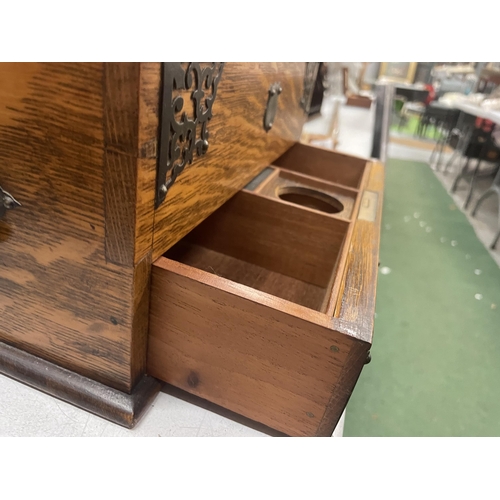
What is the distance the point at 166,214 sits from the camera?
0.49 m

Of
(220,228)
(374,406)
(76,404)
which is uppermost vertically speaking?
(220,228)

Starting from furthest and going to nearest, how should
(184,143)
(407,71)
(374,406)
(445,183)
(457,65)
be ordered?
1. (407,71)
2. (457,65)
3. (445,183)
4. (374,406)
5. (184,143)

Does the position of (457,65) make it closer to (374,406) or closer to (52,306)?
(374,406)

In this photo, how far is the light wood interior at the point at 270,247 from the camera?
774mm

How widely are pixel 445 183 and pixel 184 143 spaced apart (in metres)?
2.79

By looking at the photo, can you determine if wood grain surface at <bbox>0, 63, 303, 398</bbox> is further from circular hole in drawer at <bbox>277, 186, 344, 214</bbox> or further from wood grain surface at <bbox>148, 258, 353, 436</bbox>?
circular hole in drawer at <bbox>277, 186, 344, 214</bbox>

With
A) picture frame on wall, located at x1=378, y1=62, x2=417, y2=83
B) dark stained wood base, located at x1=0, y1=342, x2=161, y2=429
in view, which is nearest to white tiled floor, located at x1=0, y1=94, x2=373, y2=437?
dark stained wood base, located at x1=0, y1=342, x2=161, y2=429

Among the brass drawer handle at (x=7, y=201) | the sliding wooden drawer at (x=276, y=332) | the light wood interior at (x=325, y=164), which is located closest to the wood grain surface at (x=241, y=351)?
the sliding wooden drawer at (x=276, y=332)

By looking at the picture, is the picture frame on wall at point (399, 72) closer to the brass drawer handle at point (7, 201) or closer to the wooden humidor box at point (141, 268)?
the wooden humidor box at point (141, 268)

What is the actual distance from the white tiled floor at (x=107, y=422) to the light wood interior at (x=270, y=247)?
288 millimetres

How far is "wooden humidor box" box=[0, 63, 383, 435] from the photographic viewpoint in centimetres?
38

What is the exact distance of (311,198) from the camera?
1.02 metres

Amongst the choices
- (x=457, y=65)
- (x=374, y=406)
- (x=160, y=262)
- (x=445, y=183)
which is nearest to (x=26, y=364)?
(x=160, y=262)

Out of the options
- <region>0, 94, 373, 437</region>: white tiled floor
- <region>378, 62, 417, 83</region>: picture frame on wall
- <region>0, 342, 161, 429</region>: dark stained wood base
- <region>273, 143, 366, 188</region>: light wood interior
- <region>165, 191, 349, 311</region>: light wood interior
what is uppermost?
<region>378, 62, 417, 83</region>: picture frame on wall
